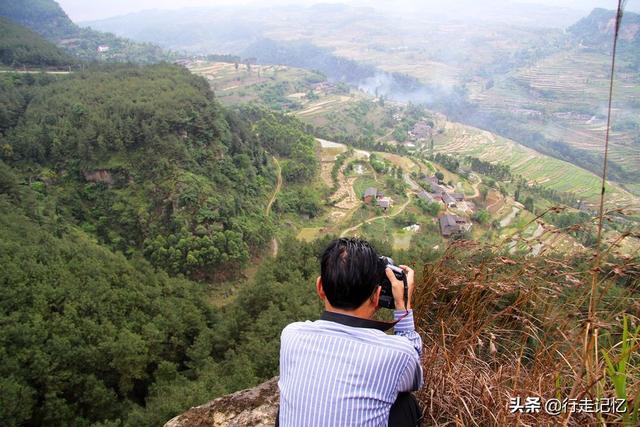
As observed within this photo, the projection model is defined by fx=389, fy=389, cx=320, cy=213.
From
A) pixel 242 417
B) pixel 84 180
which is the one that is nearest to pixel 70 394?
pixel 242 417

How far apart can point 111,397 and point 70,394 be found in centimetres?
102

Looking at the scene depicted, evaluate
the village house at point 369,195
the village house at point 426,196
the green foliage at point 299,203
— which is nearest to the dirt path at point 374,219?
the village house at point 426,196

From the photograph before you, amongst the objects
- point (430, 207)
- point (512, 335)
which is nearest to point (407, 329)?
point (512, 335)

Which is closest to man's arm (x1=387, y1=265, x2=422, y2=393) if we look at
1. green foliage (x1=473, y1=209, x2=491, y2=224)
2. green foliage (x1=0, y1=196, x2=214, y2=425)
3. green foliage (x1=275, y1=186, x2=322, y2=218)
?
green foliage (x1=0, y1=196, x2=214, y2=425)

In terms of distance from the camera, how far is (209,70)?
251 feet

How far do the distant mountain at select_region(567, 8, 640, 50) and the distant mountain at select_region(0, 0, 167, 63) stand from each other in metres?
95.2

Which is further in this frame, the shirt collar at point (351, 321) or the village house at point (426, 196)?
the village house at point (426, 196)

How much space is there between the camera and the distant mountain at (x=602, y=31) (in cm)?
9525

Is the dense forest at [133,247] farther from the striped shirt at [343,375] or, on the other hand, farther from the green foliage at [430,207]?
the green foliage at [430,207]

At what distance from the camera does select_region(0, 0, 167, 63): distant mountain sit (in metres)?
72.6

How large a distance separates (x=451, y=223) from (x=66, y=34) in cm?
9052

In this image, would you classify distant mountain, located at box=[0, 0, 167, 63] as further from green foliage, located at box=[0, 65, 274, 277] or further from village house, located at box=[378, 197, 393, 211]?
Answer: village house, located at box=[378, 197, 393, 211]

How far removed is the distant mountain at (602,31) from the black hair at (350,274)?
104 meters

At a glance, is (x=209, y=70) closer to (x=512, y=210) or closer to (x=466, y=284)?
(x=512, y=210)
